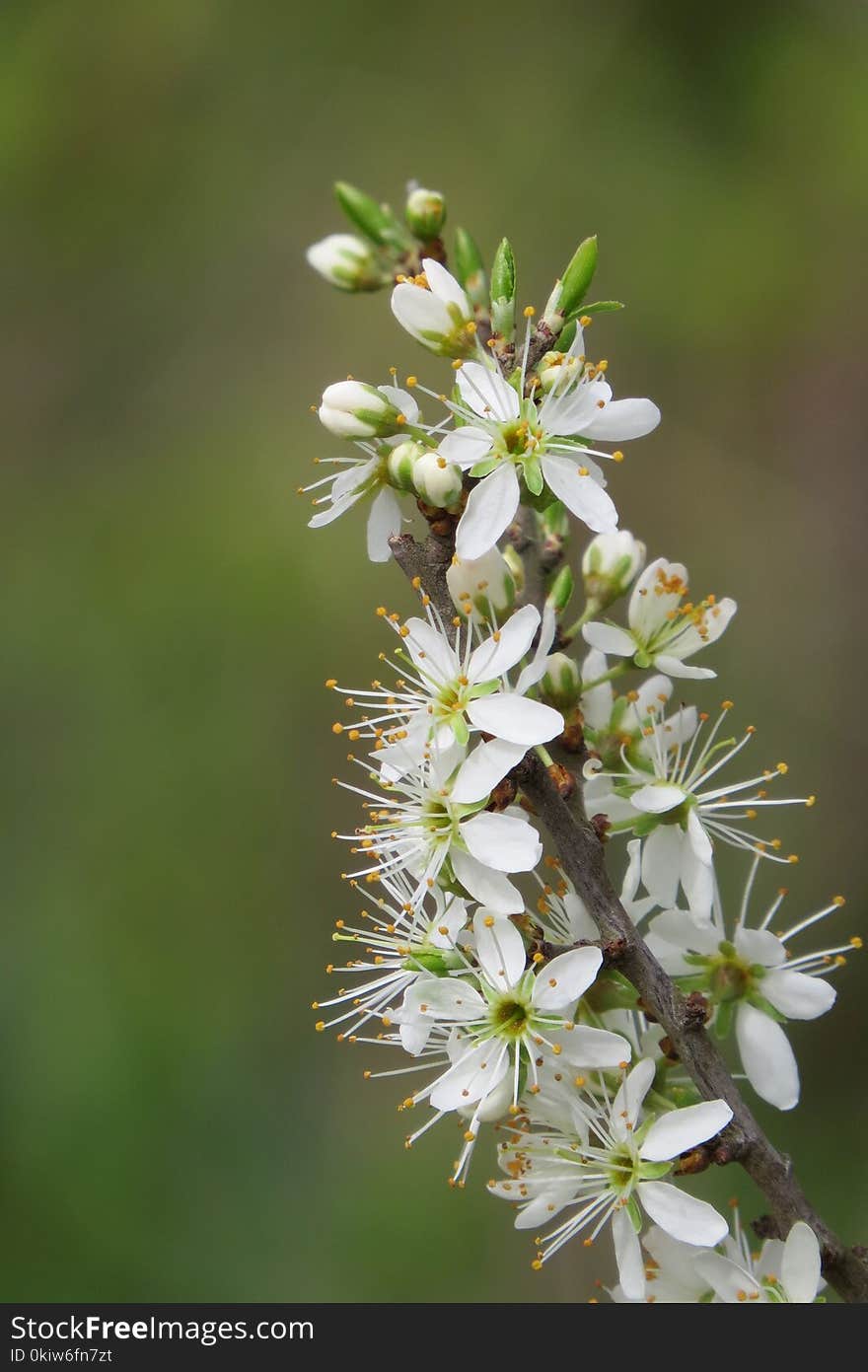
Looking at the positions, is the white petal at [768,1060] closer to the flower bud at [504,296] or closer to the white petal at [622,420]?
the white petal at [622,420]

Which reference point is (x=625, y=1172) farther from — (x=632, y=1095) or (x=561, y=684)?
(x=561, y=684)

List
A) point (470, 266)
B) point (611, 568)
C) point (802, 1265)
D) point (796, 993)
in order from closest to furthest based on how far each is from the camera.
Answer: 1. point (802, 1265)
2. point (796, 993)
3. point (611, 568)
4. point (470, 266)

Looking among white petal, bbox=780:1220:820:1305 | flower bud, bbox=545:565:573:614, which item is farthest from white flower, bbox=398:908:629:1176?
flower bud, bbox=545:565:573:614

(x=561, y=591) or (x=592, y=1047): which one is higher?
(x=561, y=591)

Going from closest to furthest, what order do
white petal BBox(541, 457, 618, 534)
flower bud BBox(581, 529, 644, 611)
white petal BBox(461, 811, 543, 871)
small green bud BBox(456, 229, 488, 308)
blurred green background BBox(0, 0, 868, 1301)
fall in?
white petal BBox(461, 811, 543, 871), white petal BBox(541, 457, 618, 534), flower bud BBox(581, 529, 644, 611), small green bud BBox(456, 229, 488, 308), blurred green background BBox(0, 0, 868, 1301)

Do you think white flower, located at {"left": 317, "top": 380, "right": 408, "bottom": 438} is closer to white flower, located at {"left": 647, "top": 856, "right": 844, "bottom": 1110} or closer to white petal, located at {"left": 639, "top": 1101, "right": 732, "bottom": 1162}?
white flower, located at {"left": 647, "top": 856, "right": 844, "bottom": 1110}

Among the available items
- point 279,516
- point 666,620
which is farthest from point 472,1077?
point 279,516
